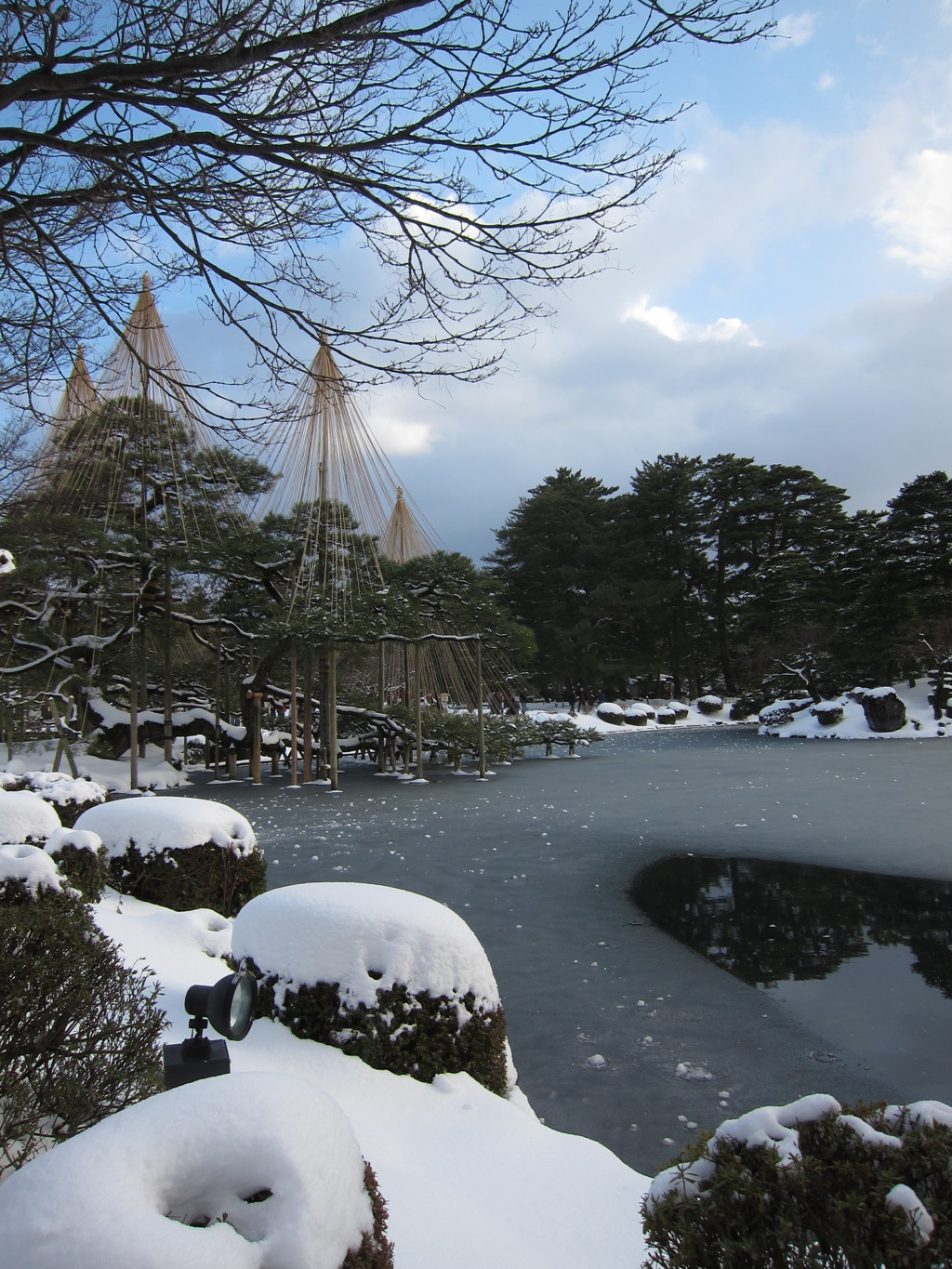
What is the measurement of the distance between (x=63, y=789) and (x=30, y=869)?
13.3 ft

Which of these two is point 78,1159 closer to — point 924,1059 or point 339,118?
point 339,118

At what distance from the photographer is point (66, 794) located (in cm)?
685

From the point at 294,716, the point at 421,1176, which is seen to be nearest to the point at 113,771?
the point at 294,716

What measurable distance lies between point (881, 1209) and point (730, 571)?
38.5m

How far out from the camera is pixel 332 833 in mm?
8867

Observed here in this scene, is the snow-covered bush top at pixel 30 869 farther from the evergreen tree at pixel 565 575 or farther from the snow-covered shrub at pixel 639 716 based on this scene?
the evergreen tree at pixel 565 575

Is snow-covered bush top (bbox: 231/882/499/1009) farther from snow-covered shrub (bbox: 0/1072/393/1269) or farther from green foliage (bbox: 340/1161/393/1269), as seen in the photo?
snow-covered shrub (bbox: 0/1072/393/1269)

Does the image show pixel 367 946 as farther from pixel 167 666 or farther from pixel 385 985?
pixel 167 666

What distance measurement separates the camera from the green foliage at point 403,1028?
9.59 ft

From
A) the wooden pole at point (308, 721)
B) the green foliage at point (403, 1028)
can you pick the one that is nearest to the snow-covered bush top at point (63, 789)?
the green foliage at point (403, 1028)

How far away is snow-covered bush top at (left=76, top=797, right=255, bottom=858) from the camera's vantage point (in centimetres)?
501

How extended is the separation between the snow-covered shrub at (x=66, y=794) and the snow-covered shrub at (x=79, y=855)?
93.1 inches

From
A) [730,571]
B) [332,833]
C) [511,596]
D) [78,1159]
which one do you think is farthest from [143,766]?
[730,571]

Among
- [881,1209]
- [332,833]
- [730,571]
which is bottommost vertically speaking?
[332,833]
